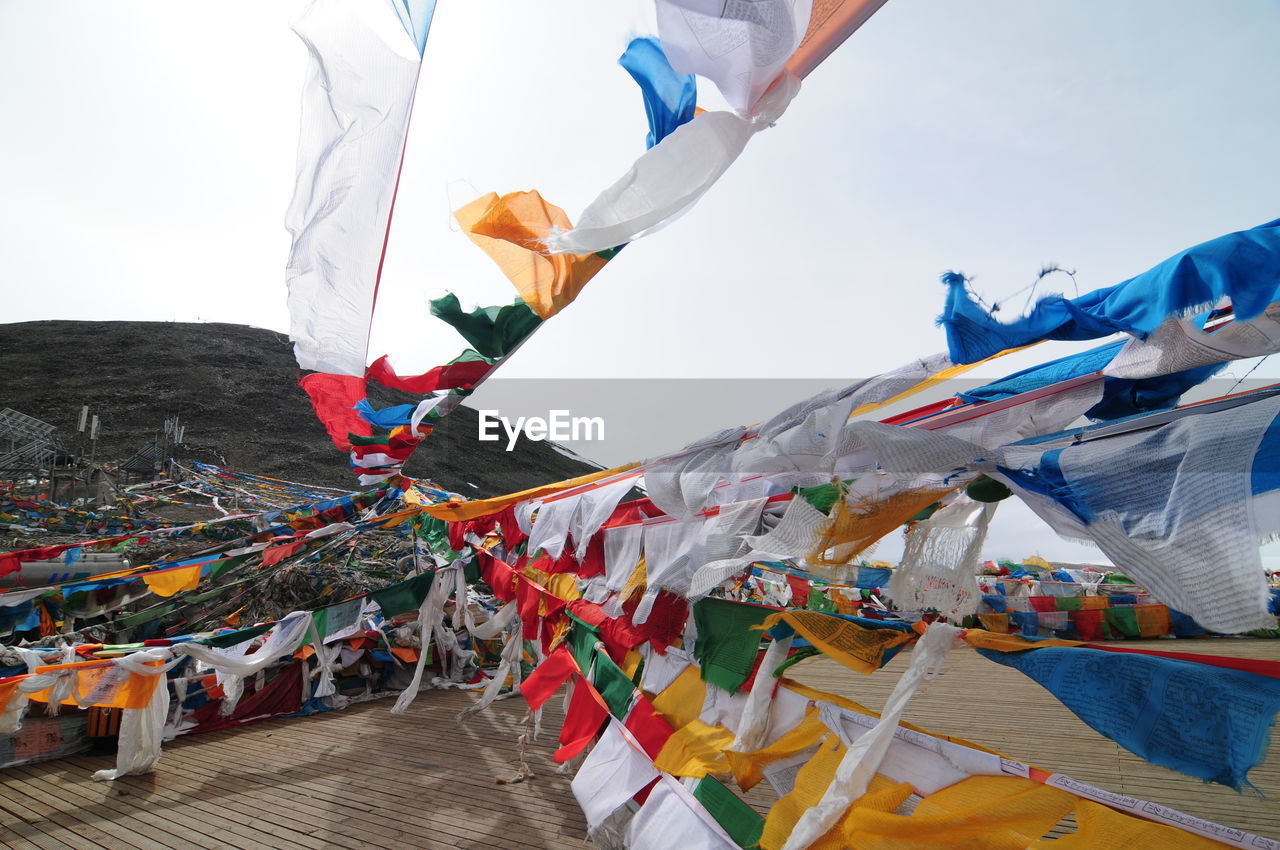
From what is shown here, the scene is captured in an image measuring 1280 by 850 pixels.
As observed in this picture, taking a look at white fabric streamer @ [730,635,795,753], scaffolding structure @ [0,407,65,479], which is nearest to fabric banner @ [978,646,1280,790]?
white fabric streamer @ [730,635,795,753]

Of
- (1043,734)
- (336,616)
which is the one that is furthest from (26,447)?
(1043,734)

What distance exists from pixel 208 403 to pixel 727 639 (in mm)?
33423

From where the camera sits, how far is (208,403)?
30109 mm

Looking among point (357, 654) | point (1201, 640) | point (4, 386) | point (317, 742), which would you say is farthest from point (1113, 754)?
point (4, 386)

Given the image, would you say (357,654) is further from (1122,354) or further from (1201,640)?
(1201,640)

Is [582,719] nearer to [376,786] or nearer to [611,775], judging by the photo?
[611,775]

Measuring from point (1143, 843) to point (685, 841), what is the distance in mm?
1763

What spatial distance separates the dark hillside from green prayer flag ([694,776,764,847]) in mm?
19709

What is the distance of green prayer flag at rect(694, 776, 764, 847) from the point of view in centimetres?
256

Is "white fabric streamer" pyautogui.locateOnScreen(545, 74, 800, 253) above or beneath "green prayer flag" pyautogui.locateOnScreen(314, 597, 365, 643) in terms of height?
above

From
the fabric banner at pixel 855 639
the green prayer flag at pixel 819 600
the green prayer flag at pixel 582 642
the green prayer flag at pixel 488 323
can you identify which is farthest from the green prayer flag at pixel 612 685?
the green prayer flag at pixel 819 600

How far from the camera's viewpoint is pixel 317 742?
6996 millimetres

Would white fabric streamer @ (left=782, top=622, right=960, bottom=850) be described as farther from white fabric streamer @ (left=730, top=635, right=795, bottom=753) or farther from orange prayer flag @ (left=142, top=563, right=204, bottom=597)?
orange prayer flag @ (left=142, top=563, right=204, bottom=597)

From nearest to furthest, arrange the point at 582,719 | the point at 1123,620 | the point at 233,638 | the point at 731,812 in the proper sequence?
the point at 731,812
the point at 582,719
the point at 233,638
the point at 1123,620
